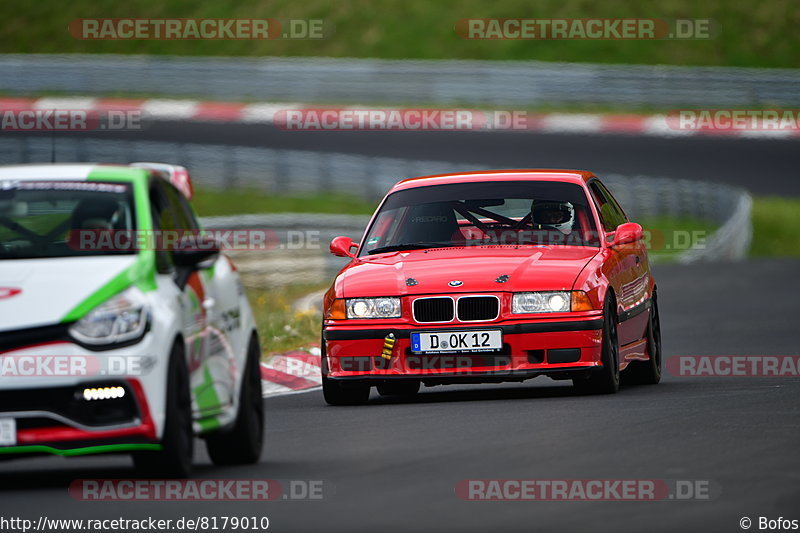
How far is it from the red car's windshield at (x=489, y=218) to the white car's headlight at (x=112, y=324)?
4953 millimetres

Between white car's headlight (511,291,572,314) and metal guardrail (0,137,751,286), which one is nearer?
white car's headlight (511,291,572,314)

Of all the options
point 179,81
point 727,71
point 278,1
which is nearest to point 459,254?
point 727,71

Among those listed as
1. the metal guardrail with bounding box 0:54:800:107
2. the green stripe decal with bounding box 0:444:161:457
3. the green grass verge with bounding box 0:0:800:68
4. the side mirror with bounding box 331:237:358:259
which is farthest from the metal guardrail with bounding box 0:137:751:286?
the green stripe decal with bounding box 0:444:161:457

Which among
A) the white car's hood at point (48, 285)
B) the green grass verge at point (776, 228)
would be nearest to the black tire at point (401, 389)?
the white car's hood at point (48, 285)

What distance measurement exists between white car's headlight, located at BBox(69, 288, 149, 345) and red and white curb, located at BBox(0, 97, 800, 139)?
1233 inches

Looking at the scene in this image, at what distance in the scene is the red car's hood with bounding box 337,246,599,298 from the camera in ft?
38.1

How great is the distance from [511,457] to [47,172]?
2.59 m

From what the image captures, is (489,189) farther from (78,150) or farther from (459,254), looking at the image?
(78,150)

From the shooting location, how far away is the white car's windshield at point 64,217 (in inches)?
338

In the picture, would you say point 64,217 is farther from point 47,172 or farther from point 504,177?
point 504,177

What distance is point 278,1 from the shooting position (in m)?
48.8

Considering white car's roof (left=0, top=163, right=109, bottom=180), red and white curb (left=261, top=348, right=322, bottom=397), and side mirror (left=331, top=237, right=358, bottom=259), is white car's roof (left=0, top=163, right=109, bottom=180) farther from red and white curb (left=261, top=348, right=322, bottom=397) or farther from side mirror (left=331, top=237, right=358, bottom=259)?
red and white curb (left=261, top=348, right=322, bottom=397)

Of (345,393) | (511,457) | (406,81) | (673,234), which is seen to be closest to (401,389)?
(345,393)

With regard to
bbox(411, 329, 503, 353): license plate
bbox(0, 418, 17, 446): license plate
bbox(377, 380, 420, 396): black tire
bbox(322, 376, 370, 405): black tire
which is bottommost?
bbox(377, 380, 420, 396): black tire
